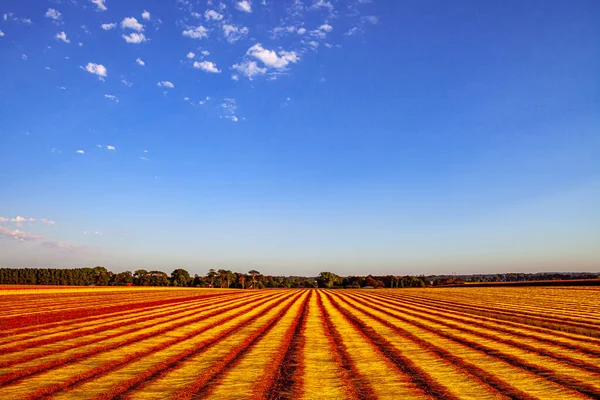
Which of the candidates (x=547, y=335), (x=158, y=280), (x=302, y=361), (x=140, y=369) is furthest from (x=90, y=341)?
(x=158, y=280)

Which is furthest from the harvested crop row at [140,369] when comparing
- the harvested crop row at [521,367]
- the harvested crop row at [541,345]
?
the harvested crop row at [541,345]

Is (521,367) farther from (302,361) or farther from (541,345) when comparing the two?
(302,361)

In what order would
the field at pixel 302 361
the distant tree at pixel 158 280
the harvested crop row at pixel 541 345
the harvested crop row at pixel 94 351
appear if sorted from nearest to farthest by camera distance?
→ 1. the field at pixel 302 361
2. the harvested crop row at pixel 94 351
3. the harvested crop row at pixel 541 345
4. the distant tree at pixel 158 280

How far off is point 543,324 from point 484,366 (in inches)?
674

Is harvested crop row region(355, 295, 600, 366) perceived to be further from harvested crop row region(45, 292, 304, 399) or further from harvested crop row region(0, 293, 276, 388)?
harvested crop row region(0, 293, 276, 388)

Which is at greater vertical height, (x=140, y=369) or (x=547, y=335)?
(x=140, y=369)

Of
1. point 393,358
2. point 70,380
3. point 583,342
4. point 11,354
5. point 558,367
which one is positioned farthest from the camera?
point 583,342

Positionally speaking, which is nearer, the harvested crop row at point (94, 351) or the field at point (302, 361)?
the field at point (302, 361)

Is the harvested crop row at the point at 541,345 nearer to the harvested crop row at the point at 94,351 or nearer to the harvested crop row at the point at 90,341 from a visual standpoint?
the harvested crop row at the point at 94,351

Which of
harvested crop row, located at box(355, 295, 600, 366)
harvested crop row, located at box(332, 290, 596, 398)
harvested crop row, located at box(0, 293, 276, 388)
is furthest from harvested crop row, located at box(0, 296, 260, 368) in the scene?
harvested crop row, located at box(355, 295, 600, 366)

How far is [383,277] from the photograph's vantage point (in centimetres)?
19988

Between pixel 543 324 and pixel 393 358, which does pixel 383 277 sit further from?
pixel 393 358

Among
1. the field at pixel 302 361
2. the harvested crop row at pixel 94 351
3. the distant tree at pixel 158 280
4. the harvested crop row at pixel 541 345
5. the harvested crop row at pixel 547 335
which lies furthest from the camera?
the distant tree at pixel 158 280

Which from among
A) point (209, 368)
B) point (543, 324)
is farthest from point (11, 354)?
point (543, 324)
